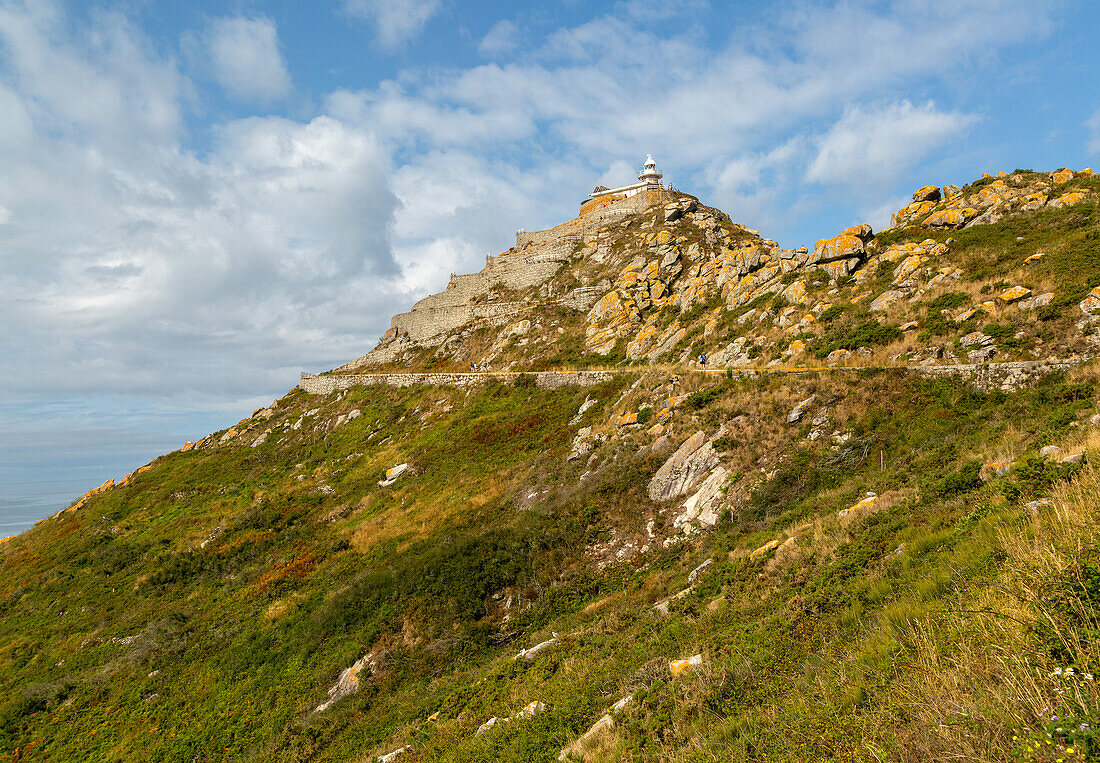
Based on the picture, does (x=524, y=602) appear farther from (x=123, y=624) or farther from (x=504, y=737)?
(x=123, y=624)

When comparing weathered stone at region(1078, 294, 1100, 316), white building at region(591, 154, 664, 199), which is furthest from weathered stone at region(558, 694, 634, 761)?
white building at region(591, 154, 664, 199)

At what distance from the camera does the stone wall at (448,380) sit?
3566 centimetres

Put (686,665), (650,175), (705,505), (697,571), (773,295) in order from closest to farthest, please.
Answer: (686,665), (697,571), (705,505), (773,295), (650,175)

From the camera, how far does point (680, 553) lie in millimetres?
16547

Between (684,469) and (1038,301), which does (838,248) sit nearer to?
(1038,301)

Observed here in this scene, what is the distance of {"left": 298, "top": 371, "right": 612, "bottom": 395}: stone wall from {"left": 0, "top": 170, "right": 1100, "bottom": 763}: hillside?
344mm

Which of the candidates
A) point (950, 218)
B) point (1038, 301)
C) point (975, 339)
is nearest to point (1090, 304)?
point (1038, 301)

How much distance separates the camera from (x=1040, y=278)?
2161cm

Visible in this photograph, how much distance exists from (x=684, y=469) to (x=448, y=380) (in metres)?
29.7

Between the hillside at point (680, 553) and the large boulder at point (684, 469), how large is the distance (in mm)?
136

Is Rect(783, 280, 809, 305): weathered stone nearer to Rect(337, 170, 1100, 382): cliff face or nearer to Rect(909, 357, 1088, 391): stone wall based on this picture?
Rect(337, 170, 1100, 382): cliff face

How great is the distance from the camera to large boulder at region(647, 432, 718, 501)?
1944 centimetres

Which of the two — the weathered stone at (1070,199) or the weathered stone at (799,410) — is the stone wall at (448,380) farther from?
the weathered stone at (1070,199)

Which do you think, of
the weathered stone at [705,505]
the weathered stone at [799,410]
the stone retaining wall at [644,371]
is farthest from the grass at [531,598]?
the weathered stone at [705,505]
